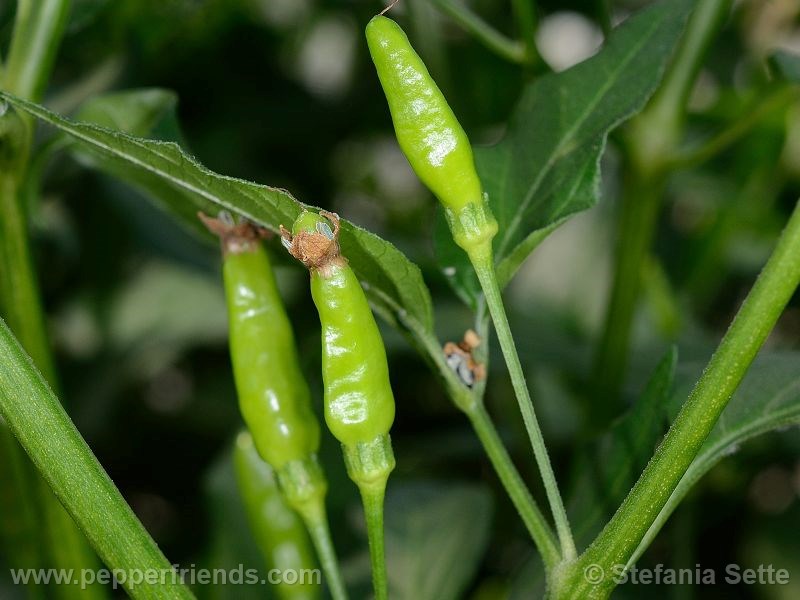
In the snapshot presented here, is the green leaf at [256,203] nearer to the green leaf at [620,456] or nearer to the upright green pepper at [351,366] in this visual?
→ the upright green pepper at [351,366]

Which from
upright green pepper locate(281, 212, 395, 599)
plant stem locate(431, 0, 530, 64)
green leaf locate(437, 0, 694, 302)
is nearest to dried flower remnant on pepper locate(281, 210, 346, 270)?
upright green pepper locate(281, 212, 395, 599)

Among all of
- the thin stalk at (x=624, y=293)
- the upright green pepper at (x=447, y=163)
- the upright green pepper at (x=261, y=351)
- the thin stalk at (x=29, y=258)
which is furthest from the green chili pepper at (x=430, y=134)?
the thin stalk at (x=624, y=293)

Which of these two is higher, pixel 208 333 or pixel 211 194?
pixel 211 194

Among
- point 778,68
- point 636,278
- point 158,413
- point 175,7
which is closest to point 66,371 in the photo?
point 158,413

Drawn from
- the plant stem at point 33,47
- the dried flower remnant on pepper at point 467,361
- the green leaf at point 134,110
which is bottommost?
the dried flower remnant on pepper at point 467,361

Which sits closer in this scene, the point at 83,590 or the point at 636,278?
the point at 83,590

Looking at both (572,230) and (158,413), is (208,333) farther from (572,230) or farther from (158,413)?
(572,230)
